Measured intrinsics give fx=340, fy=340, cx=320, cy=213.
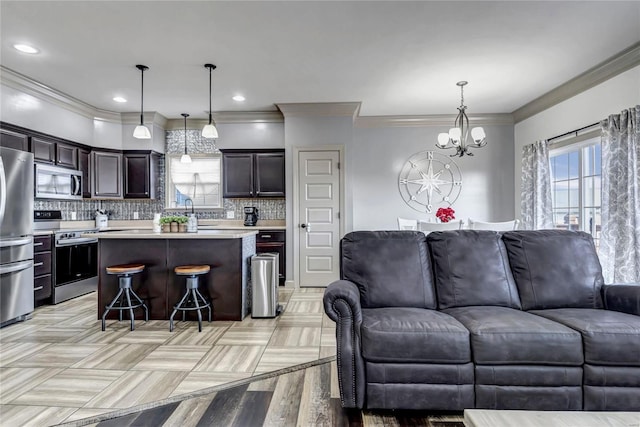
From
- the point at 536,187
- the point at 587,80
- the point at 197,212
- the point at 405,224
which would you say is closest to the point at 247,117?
the point at 197,212

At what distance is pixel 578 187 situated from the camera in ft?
14.1

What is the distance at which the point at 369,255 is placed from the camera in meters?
2.46

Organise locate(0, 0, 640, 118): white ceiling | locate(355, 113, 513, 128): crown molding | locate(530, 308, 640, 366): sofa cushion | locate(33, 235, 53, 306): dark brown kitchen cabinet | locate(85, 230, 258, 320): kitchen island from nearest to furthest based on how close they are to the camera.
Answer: locate(530, 308, 640, 366): sofa cushion
locate(0, 0, 640, 118): white ceiling
locate(85, 230, 258, 320): kitchen island
locate(33, 235, 53, 306): dark brown kitchen cabinet
locate(355, 113, 513, 128): crown molding

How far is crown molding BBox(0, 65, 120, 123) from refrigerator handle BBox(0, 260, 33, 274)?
83.4 inches

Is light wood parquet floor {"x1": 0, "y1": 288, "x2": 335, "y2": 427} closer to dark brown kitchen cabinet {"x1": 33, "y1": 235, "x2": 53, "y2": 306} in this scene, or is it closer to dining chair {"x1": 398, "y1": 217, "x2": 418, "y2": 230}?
dark brown kitchen cabinet {"x1": 33, "y1": 235, "x2": 53, "y2": 306}

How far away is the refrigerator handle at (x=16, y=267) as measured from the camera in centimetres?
333

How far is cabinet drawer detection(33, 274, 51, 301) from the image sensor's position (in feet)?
12.9

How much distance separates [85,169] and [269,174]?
2.79 meters

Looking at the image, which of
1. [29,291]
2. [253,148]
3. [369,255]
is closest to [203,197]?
[253,148]

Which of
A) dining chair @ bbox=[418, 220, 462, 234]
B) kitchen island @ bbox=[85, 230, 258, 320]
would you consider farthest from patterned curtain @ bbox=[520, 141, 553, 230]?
kitchen island @ bbox=[85, 230, 258, 320]

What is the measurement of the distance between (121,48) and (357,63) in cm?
239

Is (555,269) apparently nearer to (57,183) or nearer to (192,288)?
(192,288)

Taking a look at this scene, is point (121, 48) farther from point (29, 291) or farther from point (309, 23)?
point (29, 291)

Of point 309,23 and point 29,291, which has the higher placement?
point 309,23
